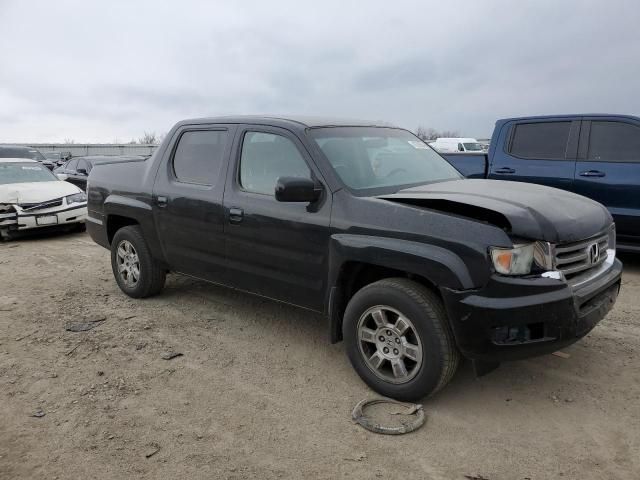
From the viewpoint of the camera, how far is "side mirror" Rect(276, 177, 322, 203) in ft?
11.3

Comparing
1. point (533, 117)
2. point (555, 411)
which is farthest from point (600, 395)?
point (533, 117)

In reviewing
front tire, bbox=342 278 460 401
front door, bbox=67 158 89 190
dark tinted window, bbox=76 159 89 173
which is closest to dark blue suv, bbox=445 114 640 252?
front tire, bbox=342 278 460 401

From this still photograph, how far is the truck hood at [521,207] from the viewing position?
117 inches

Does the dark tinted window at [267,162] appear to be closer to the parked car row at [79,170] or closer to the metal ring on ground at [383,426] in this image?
the metal ring on ground at [383,426]

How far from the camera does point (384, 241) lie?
3.28 m

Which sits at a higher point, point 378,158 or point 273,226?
point 378,158

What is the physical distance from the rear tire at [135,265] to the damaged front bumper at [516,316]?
10.9 feet

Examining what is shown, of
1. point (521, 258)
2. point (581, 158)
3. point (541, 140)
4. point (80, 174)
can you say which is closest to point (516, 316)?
point (521, 258)

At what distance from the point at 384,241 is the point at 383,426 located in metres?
1.09

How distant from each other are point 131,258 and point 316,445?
3.32 meters

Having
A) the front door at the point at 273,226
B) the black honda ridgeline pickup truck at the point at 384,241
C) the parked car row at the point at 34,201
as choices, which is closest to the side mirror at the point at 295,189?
the black honda ridgeline pickup truck at the point at 384,241

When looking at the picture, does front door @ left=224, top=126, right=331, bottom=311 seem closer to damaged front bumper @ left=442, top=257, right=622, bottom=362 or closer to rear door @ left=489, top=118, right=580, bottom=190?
damaged front bumper @ left=442, top=257, right=622, bottom=362

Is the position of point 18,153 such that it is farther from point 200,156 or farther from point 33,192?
point 200,156

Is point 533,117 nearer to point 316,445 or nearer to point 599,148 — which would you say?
point 599,148
